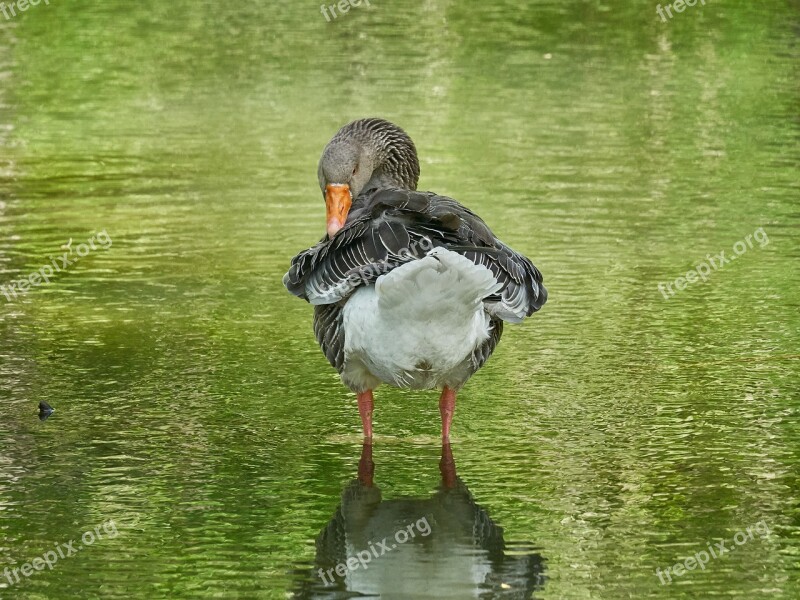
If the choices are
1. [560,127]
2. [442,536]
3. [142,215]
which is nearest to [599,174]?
[560,127]

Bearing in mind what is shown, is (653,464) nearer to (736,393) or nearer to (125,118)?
(736,393)

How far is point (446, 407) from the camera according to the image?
6.55m

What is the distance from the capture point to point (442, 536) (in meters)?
5.50
